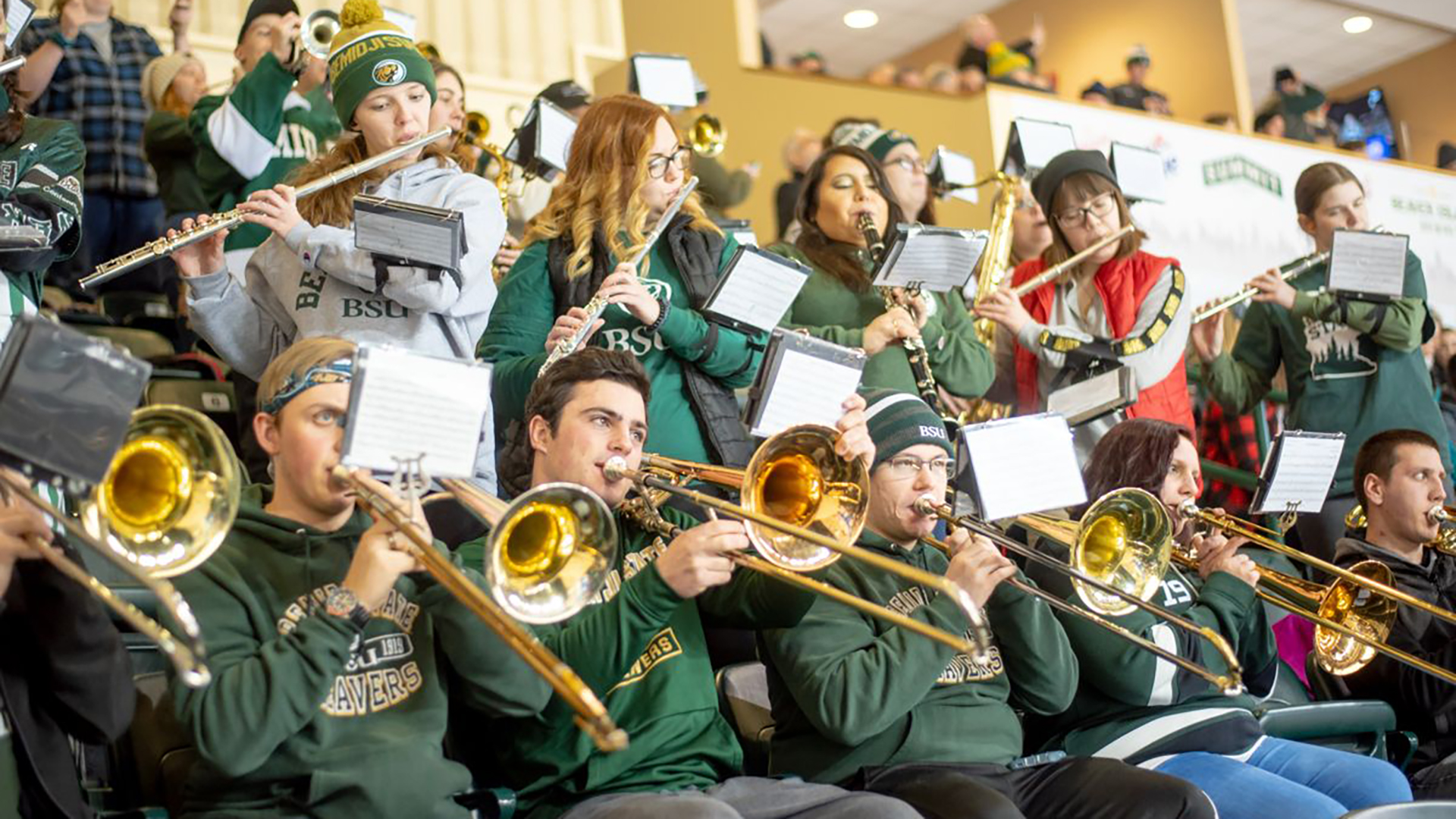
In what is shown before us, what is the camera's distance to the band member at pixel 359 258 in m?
3.33

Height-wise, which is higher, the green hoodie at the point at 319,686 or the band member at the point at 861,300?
the band member at the point at 861,300

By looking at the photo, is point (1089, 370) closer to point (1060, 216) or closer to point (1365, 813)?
point (1060, 216)

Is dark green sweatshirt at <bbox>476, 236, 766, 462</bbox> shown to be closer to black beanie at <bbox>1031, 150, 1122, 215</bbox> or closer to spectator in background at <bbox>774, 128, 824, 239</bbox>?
black beanie at <bbox>1031, 150, 1122, 215</bbox>

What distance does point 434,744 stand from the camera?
2428mm

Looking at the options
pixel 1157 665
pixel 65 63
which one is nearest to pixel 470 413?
pixel 1157 665

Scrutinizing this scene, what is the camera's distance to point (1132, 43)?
12.6m

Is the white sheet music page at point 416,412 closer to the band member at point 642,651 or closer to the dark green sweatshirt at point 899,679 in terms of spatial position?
the band member at point 642,651

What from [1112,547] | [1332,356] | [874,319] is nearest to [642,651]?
[1112,547]

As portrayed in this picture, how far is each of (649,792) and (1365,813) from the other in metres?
1.10

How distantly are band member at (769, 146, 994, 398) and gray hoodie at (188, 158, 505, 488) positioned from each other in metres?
0.99

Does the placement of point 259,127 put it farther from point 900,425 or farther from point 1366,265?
point 1366,265

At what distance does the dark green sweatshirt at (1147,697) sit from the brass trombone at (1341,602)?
0.24m

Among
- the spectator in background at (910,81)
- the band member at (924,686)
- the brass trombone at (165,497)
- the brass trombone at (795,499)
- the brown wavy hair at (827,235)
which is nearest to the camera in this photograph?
the brass trombone at (165,497)

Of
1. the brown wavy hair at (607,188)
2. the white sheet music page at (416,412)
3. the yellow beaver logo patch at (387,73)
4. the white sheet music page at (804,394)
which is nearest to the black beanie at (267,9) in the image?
the yellow beaver logo patch at (387,73)
